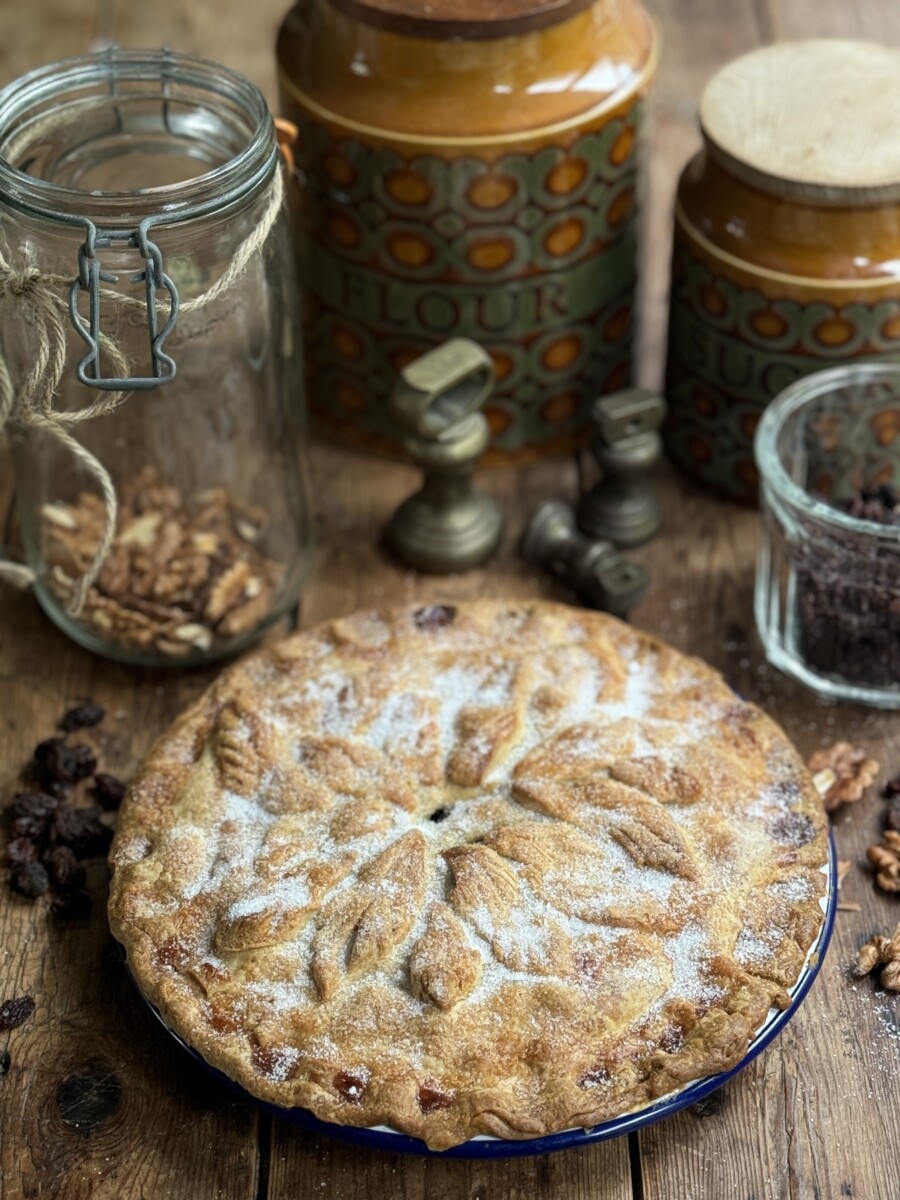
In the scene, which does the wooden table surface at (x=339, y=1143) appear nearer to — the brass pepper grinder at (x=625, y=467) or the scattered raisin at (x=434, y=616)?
the brass pepper grinder at (x=625, y=467)

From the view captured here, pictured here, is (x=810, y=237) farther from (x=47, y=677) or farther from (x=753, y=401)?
(x=47, y=677)

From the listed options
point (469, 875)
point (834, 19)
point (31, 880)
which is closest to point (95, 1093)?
point (31, 880)

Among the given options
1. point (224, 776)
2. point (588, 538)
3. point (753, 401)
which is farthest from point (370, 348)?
point (224, 776)

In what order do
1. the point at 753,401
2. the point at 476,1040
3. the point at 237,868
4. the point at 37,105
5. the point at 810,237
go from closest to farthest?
1. the point at 476,1040
2. the point at 237,868
3. the point at 37,105
4. the point at 810,237
5. the point at 753,401

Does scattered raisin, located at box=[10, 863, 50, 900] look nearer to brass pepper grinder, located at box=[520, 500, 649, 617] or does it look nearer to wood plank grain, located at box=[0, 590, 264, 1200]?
wood plank grain, located at box=[0, 590, 264, 1200]

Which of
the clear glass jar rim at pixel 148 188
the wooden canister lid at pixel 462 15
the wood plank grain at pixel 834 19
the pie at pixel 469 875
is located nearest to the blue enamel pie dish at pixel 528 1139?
the pie at pixel 469 875

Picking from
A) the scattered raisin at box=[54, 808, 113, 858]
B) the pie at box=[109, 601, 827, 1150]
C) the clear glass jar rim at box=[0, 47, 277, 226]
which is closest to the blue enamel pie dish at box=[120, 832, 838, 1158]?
the pie at box=[109, 601, 827, 1150]
